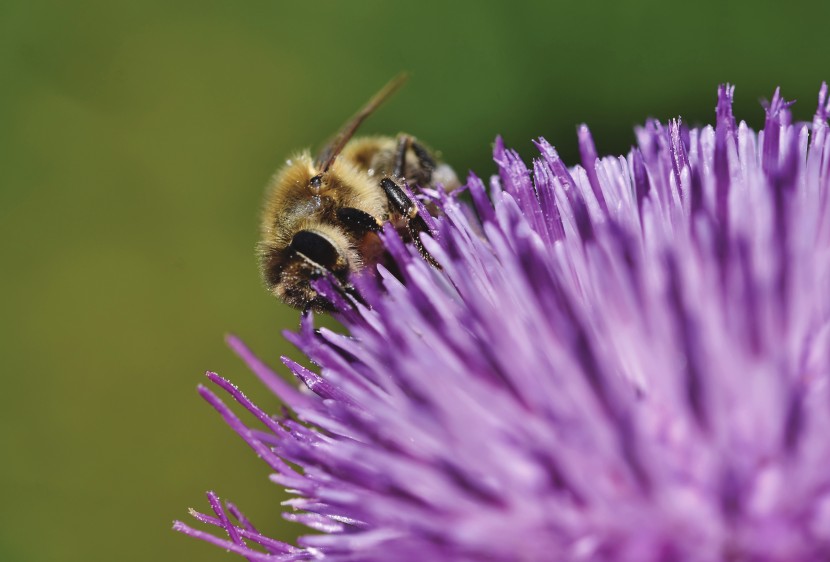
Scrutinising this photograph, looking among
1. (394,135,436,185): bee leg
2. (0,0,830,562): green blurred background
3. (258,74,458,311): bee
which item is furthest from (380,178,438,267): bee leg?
(0,0,830,562): green blurred background

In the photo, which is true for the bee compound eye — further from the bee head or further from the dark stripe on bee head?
the dark stripe on bee head

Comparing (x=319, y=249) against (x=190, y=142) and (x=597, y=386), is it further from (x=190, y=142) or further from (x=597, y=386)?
(x=190, y=142)

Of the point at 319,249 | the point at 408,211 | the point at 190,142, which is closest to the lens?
the point at 319,249

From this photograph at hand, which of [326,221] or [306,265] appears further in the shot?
[326,221]

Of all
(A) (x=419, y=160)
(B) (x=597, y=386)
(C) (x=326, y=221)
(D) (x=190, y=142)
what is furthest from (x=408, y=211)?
(D) (x=190, y=142)

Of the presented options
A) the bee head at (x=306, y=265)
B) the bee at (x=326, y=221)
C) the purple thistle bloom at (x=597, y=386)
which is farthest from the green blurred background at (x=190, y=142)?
the purple thistle bloom at (x=597, y=386)
